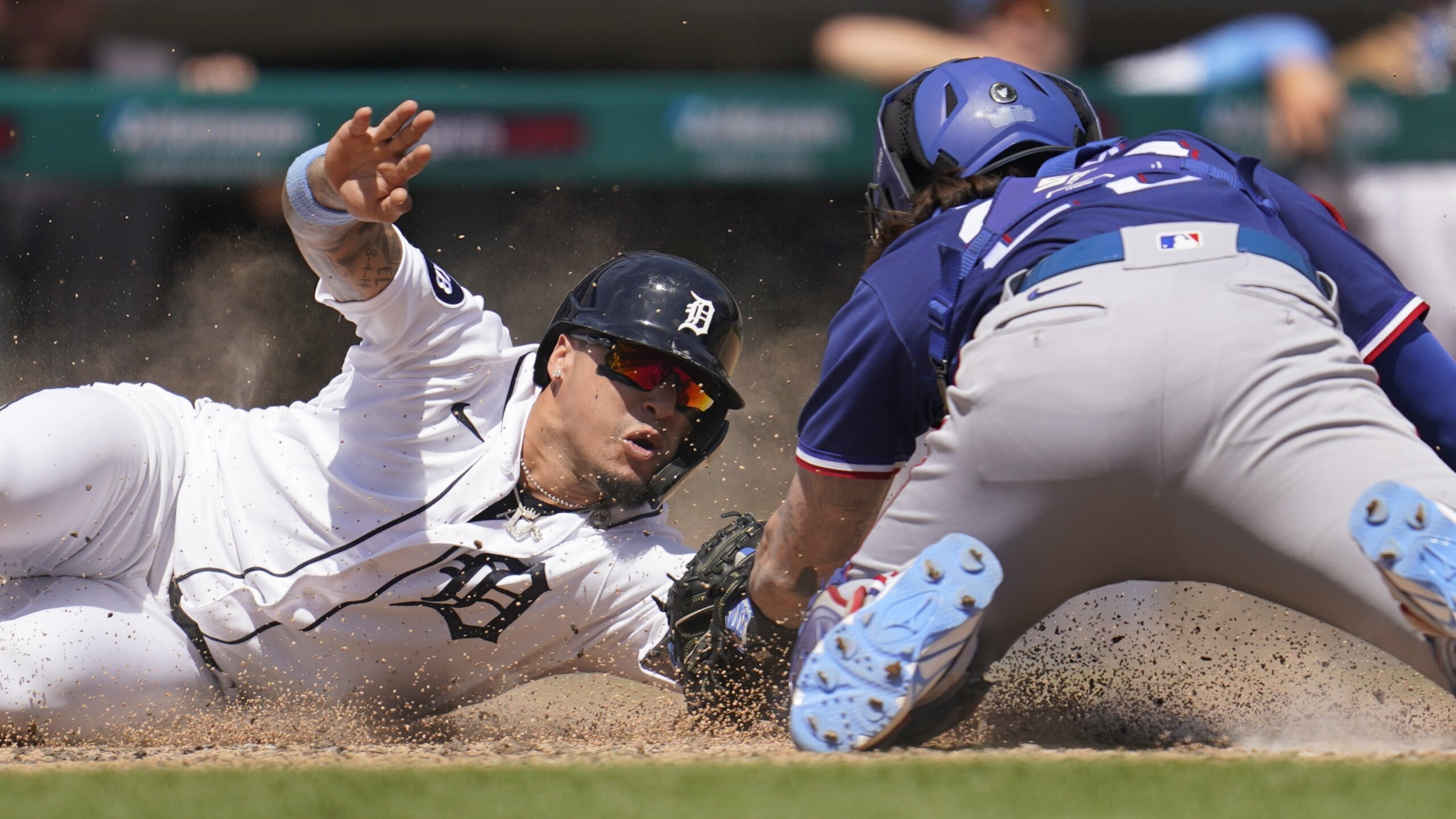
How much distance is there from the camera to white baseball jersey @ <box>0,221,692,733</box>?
3.62 metres

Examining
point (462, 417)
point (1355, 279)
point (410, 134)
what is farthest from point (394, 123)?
point (1355, 279)

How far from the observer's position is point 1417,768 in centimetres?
236

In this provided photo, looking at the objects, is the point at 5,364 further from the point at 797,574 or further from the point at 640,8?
the point at 797,574

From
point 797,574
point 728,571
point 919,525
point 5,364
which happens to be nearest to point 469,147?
point 5,364

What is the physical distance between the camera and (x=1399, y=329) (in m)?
2.92

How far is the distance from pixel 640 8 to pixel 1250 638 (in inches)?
153

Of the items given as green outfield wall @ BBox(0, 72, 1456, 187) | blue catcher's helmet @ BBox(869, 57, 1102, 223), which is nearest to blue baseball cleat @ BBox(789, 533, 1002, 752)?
blue catcher's helmet @ BBox(869, 57, 1102, 223)

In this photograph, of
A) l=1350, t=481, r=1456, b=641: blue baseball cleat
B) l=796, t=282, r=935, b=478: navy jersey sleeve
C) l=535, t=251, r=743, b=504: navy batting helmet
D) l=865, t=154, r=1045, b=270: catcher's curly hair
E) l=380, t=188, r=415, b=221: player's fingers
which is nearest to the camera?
l=1350, t=481, r=1456, b=641: blue baseball cleat

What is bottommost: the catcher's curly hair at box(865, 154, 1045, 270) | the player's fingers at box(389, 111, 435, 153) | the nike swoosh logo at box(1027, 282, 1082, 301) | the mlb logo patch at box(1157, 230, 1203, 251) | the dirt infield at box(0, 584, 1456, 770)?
the dirt infield at box(0, 584, 1456, 770)

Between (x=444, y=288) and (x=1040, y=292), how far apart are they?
1.75 metres

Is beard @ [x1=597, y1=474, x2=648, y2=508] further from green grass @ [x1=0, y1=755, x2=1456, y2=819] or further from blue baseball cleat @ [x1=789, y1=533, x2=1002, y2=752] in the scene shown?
green grass @ [x1=0, y1=755, x2=1456, y2=819]

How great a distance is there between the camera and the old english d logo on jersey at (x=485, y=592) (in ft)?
12.0

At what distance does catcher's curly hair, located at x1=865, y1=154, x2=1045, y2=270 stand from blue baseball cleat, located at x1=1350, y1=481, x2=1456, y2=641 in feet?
3.24

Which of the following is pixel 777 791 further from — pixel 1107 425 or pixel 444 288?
pixel 444 288
